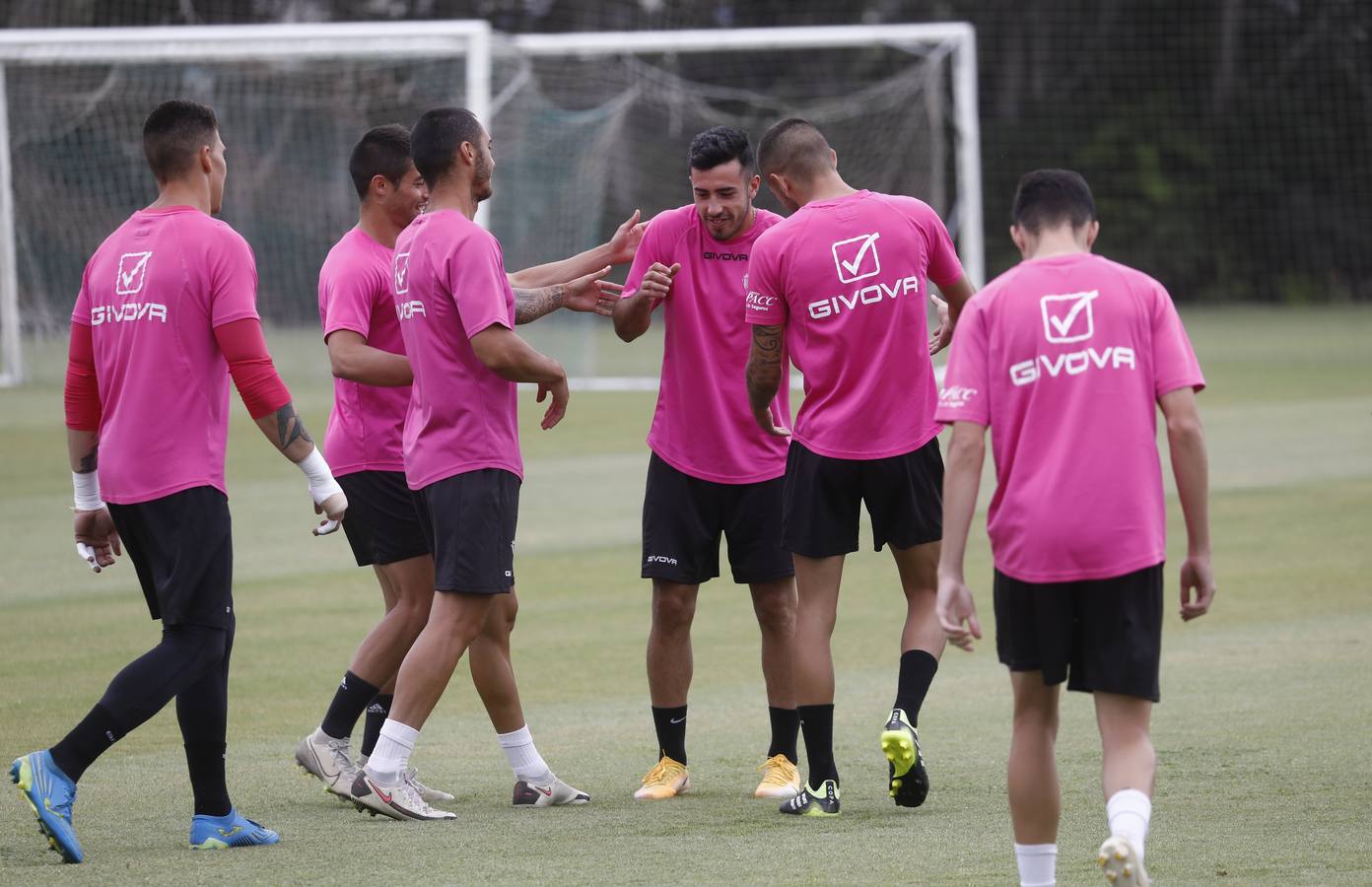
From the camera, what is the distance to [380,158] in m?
6.41

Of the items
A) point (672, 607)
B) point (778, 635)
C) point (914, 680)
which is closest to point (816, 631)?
point (914, 680)

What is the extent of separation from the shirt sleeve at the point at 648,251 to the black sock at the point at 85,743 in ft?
7.90

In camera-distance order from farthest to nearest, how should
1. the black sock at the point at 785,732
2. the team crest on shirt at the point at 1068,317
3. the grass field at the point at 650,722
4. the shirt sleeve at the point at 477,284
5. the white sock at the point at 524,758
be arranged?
the black sock at the point at 785,732, the white sock at the point at 524,758, the shirt sleeve at the point at 477,284, the grass field at the point at 650,722, the team crest on shirt at the point at 1068,317

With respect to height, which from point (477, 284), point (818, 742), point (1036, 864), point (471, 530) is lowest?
point (818, 742)

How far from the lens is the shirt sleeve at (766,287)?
5.83 metres

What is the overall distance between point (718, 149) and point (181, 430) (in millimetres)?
2124

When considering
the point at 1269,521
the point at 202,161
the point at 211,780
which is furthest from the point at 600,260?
the point at 1269,521

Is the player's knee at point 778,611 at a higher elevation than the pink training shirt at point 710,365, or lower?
lower

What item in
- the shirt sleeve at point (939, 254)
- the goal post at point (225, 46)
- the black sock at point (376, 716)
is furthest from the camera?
the goal post at point (225, 46)

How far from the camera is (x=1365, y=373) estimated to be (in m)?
25.1

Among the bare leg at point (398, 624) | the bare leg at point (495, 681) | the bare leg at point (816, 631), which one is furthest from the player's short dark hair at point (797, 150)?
the bare leg at point (398, 624)

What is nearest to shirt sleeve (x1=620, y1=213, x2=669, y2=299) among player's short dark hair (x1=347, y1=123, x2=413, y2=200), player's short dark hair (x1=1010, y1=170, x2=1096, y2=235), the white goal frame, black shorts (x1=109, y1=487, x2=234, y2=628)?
player's short dark hair (x1=347, y1=123, x2=413, y2=200)

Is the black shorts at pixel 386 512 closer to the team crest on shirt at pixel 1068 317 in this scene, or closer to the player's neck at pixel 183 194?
the player's neck at pixel 183 194

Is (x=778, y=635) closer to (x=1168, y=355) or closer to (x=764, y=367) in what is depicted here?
(x=764, y=367)
